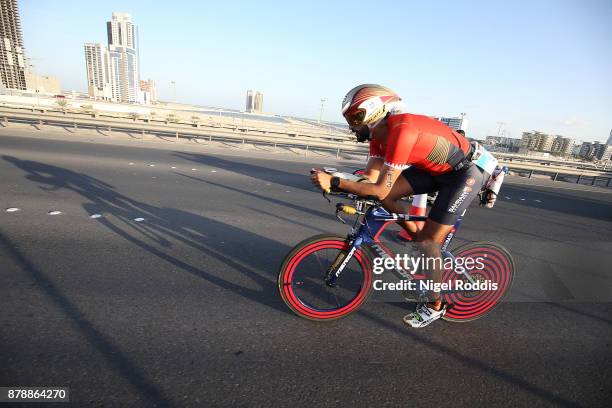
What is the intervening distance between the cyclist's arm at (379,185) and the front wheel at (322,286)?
21.5 inches

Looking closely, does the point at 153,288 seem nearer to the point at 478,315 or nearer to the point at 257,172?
the point at 478,315

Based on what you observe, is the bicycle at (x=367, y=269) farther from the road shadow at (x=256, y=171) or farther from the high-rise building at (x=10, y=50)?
the high-rise building at (x=10, y=50)

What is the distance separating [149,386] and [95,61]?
257 m

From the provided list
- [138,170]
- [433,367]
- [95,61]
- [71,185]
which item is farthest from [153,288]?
[95,61]

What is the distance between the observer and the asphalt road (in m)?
2.00

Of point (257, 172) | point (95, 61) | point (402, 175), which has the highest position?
point (95, 61)

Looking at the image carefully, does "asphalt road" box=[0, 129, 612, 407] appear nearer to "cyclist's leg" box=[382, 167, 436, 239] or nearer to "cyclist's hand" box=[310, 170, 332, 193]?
"cyclist's leg" box=[382, 167, 436, 239]

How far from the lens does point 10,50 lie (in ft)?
418

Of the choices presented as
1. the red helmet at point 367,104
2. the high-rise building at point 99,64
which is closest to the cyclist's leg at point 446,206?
the red helmet at point 367,104

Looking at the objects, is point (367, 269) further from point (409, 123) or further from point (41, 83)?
point (41, 83)

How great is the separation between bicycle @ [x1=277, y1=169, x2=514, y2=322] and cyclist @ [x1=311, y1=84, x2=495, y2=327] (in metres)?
0.16

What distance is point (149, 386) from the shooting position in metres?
1.92

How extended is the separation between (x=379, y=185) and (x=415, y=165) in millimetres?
538

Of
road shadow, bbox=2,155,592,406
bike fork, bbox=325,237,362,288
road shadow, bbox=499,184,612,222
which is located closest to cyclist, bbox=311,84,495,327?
bike fork, bbox=325,237,362,288
